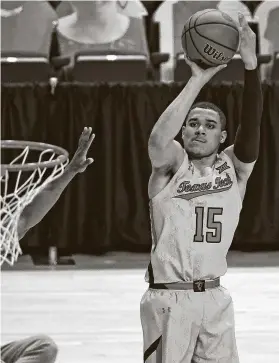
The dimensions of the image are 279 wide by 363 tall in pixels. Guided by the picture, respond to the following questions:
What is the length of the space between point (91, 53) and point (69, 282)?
2.51 m

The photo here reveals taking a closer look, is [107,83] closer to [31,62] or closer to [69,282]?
[31,62]

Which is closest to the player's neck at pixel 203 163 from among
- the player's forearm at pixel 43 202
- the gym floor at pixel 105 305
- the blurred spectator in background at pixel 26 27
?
the player's forearm at pixel 43 202

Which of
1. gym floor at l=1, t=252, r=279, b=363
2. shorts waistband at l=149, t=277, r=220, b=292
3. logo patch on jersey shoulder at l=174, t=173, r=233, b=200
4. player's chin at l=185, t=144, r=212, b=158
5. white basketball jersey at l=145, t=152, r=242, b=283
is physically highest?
player's chin at l=185, t=144, r=212, b=158

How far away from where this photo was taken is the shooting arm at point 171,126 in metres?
3.16

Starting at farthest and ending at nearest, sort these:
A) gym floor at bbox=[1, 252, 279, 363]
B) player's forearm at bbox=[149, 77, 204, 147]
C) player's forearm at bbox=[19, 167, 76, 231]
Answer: gym floor at bbox=[1, 252, 279, 363], player's forearm at bbox=[19, 167, 76, 231], player's forearm at bbox=[149, 77, 204, 147]

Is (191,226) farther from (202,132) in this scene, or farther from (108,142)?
(108,142)

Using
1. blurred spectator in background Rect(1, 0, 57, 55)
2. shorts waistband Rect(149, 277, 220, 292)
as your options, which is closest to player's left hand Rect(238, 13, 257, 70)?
shorts waistband Rect(149, 277, 220, 292)

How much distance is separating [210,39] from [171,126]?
34cm

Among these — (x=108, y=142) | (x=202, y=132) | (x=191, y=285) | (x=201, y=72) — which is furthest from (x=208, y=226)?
(x=108, y=142)

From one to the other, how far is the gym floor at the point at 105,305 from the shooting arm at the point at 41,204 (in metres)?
1.35

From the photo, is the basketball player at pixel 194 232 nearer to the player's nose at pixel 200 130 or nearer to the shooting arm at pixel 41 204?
the player's nose at pixel 200 130

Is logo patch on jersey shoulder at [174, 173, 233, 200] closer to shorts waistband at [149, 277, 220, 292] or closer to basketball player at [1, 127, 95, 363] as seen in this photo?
shorts waistband at [149, 277, 220, 292]

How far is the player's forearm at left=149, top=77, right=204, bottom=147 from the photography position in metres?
3.16

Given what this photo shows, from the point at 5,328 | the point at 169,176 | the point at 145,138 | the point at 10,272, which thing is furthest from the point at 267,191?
the point at 169,176
